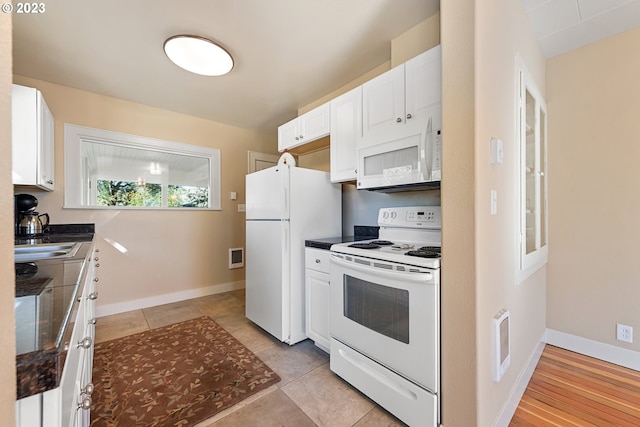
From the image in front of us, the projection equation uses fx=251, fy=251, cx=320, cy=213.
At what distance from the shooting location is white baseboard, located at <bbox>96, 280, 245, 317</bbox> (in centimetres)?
291

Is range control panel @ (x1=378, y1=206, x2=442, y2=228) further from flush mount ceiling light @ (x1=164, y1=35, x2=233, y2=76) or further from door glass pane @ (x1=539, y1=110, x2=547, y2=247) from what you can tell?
flush mount ceiling light @ (x1=164, y1=35, x2=233, y2=76)

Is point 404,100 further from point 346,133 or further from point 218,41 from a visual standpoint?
point 218,41

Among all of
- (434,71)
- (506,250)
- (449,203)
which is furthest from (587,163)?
(449,203)

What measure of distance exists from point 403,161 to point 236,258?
10.1 ft

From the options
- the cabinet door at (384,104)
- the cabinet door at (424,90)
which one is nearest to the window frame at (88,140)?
the cabinet door at (384,104)

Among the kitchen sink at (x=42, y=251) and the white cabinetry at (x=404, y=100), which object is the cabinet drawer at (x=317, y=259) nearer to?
the white cabinetry at (x=404, y=100)

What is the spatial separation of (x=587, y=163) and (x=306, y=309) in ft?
8.58

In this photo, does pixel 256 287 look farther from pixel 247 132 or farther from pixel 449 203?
pixel 247 132

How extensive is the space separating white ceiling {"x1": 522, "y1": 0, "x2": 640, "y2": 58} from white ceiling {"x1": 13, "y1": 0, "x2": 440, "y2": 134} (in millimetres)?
737

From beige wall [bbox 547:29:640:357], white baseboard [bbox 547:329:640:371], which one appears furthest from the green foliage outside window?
white baseboard [bbox 547:329:640:371]

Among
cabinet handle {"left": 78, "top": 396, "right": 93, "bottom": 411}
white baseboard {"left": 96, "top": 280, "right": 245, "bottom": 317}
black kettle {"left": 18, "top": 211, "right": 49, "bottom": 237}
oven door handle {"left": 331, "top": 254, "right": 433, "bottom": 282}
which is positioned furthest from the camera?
white baseboard {"left": 96, "top": 280, "right": 245, "bottom": 317}

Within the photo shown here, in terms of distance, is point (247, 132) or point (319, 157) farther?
point (247, 132)

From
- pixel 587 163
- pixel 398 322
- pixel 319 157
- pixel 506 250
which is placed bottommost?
pixel 398 322

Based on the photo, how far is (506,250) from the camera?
1.42 meters
